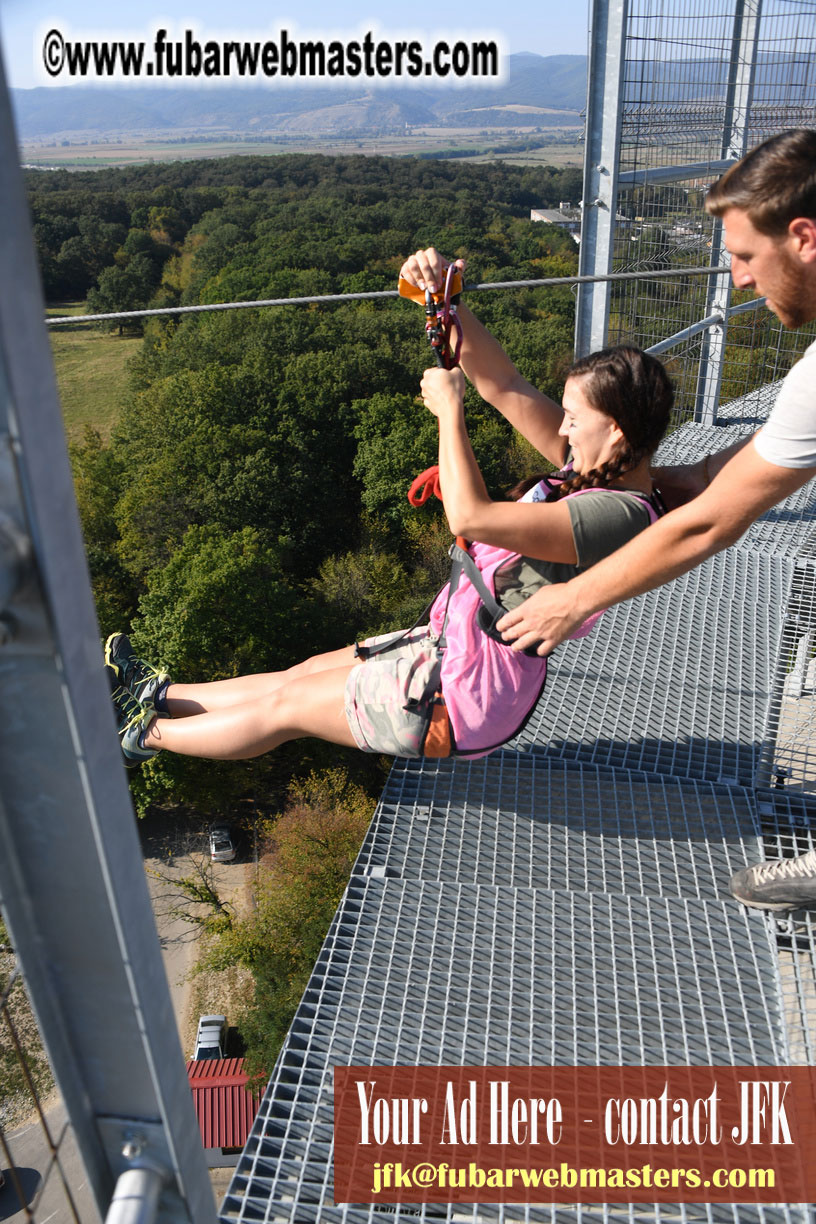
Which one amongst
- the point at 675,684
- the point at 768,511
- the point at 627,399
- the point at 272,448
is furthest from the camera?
the point at 272,448

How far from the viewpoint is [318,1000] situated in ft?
9.98

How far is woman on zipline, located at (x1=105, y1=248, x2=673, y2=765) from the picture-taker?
2500mm

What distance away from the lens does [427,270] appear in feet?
9.57

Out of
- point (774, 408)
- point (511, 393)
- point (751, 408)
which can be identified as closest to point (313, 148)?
point (751, 408)

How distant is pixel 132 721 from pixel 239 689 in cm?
42

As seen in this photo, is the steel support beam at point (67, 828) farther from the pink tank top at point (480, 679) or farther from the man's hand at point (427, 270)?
the man's hand at point (427, 270)

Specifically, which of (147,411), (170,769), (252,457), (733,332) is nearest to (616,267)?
(733,332)

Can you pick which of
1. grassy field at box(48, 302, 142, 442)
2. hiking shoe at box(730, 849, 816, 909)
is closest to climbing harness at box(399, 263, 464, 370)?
hiking shoe at box(730, 849, 816, 909)

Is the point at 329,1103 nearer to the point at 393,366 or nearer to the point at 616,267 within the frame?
the point at 616,267

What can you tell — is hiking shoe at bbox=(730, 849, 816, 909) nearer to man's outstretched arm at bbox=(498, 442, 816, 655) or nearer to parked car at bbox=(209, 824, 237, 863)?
man's outstretched arm at bbox=(498, 442, 816, 655)

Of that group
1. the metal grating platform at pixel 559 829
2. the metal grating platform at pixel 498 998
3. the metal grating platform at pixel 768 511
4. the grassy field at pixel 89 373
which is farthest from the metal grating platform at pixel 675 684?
the grassy field at pixel 89 373

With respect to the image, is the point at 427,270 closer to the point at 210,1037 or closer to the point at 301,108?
the point at 210,1037

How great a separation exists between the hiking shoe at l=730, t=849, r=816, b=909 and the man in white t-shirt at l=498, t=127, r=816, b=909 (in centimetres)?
141

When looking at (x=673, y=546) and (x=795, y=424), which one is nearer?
(x=795, y=424)
